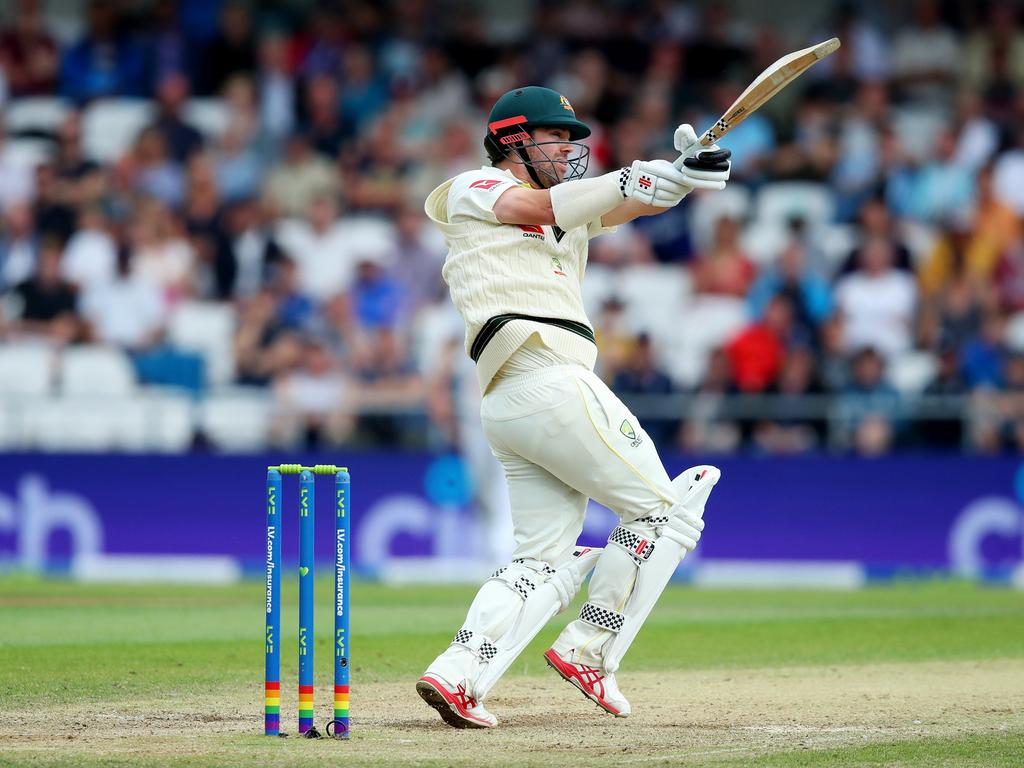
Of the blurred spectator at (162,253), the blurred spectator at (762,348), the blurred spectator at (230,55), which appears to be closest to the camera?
the blurred spectator at (762,348)

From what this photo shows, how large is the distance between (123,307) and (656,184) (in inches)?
418

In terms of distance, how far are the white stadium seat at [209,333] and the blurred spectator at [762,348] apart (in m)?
4.44

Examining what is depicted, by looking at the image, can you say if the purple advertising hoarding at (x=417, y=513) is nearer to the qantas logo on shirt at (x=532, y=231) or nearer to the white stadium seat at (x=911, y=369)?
the white stadium seat at (x=911, y=369)

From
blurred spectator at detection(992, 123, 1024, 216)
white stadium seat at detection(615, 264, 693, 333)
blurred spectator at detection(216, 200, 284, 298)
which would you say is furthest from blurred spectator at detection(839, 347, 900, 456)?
blurred spectator at detection(216, 200, 284, 298)

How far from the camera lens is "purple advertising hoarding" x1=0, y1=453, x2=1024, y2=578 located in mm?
14305

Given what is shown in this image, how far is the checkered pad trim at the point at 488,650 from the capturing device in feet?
19.6

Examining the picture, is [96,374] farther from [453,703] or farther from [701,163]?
[701,163]

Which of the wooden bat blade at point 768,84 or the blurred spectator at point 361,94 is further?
the blurred spectator at point 361,94

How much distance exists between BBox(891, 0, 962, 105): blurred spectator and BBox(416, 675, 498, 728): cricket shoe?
13773 mm

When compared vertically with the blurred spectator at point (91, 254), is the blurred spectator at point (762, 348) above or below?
below

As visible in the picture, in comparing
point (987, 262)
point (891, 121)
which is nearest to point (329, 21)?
point (891, 121)

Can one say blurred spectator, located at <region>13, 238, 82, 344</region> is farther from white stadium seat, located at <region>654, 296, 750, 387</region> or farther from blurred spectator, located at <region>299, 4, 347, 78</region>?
white stadium seat, located at <region>654, 296, 750, 387</region>

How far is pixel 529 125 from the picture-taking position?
20.7 ft

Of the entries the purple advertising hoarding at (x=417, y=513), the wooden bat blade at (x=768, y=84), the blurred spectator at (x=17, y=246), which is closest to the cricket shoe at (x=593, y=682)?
the wooden bat blade at (x=768, y=84)
